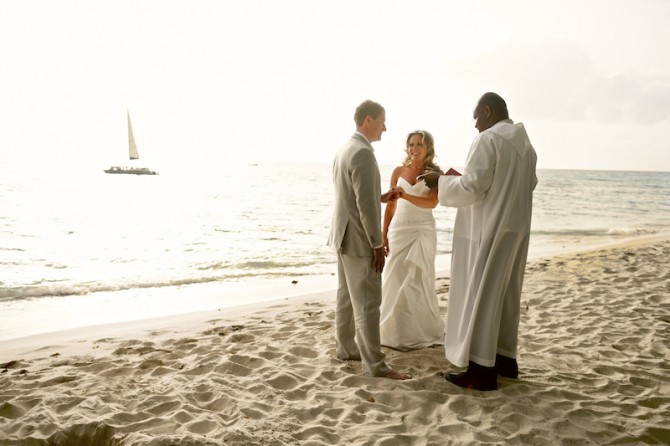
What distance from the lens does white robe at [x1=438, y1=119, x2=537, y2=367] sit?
3.52 meters

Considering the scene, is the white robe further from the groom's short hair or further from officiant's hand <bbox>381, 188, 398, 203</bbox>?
officiant's hand <bbox>381, 188, 398, 203</bbox>

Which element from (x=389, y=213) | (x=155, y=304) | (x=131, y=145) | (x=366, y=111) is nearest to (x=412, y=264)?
(x=389, y=213)

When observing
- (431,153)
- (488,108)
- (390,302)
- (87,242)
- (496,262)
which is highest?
(488,108)

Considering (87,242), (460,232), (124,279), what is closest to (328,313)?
(460,232)

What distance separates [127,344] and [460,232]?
3572mm

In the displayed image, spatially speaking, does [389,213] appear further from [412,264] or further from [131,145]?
[131,145]

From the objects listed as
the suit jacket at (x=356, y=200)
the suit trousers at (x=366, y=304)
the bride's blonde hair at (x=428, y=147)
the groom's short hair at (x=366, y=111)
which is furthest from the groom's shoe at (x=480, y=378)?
the groom's short hair at (x=366, y=111)

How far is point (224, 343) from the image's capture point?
4969 mm

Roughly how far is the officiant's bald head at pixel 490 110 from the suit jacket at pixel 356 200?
874 millimetres

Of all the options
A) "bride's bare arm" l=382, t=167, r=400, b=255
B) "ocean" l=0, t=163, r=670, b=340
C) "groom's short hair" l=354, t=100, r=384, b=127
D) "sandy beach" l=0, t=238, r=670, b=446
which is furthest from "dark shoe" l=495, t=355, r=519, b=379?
"ocean" l=0, t=163, r=670, b=340

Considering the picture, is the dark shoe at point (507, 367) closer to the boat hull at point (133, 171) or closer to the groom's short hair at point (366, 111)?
the groom's short hair at point (366, 111)

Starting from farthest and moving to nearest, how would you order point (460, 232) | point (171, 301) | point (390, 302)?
point (171, 301) → point (390, 302) → point (460, 232)

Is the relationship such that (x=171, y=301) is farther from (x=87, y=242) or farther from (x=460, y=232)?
(x=87, y=242)

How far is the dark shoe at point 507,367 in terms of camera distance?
3910 millimetres
